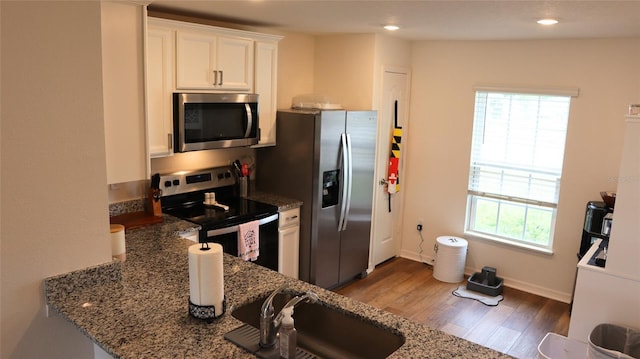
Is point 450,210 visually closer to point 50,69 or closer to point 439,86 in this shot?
point 439,86

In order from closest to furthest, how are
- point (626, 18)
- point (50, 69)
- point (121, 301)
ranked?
point (50, 69)
point (121, 301)
point (626, 18)

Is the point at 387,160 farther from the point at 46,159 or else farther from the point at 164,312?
the point at 46,159

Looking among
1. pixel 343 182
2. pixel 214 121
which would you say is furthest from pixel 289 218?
pixel 214 121

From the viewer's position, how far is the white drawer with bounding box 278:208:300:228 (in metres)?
3.99

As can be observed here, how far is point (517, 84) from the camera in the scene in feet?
15.0

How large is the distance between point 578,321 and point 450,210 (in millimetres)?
2120

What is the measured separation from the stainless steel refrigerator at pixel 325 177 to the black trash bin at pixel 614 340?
2114 millimetres

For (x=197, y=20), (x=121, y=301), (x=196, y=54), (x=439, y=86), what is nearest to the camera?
(x=121, y=301)

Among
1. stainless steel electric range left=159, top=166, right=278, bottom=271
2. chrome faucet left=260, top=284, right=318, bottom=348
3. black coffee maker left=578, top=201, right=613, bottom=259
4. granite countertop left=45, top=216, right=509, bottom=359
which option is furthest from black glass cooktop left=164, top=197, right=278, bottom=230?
black coffee maker left=578, top=201, right=613, bottom=259

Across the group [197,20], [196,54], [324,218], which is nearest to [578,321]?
[324,218]

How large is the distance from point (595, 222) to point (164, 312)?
3561 mm

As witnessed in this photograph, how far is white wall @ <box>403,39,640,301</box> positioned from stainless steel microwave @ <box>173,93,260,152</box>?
6.76 ft

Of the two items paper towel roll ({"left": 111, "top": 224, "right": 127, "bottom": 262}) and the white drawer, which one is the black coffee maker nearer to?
the white drawer

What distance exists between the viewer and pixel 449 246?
4801mm
